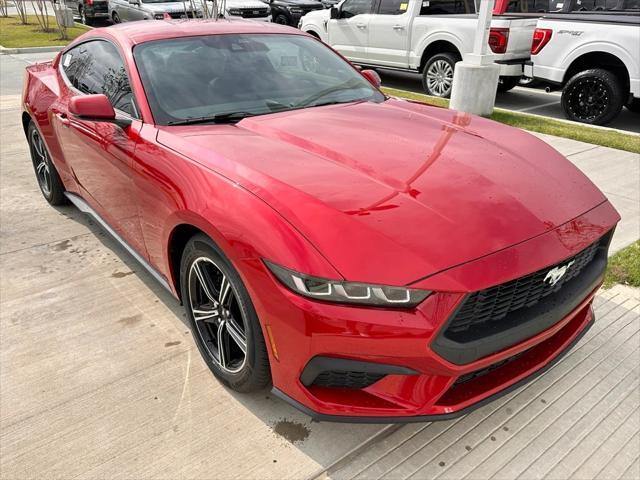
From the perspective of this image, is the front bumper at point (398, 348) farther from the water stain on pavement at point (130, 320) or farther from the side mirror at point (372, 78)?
the side mirror at point (372, 78)

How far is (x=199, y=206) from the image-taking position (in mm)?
2260

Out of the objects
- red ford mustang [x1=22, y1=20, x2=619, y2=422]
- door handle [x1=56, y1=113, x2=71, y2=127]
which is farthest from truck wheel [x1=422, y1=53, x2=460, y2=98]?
door handle [x1=56, y1=113, x2=71, y2=127]

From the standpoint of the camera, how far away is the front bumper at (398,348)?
1804 millimetres

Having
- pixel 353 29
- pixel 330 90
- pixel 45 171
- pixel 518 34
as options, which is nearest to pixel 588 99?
pixel 518 34

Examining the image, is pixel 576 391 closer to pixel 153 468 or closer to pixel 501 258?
pixel 501 258

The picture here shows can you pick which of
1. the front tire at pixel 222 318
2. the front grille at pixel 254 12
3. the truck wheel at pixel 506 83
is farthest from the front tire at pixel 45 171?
the front grille at pixel 254 12

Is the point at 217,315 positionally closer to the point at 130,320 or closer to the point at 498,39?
the point at 130,320

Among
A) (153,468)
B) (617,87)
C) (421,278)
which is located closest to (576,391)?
(421,278)

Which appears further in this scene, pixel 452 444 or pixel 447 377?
pixel 452 444

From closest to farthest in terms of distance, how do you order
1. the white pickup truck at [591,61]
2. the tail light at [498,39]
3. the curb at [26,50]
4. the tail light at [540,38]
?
the white pickup truck at [591,61], the tail light at [540,38], the tail light at [498,39], the curb at [26,50]

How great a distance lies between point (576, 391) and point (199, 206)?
1954 millimetres

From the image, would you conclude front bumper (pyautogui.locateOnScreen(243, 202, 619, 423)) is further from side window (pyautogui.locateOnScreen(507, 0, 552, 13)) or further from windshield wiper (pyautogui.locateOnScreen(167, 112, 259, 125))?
side window (pyautogui.locateOnScreen(507, 0, 552, 13))

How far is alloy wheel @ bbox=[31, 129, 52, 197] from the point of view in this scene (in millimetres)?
4438

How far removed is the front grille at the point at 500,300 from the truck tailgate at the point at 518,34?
23.8 ft
